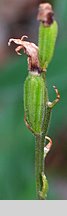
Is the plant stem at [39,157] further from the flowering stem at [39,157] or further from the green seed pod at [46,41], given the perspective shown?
the green seed pod at [46,41]

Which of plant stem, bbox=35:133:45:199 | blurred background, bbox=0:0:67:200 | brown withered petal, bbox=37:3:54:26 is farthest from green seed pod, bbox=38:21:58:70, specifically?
blurred background, bbox=0:0:67:200

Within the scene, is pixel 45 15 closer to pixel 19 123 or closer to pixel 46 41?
pixel 46 41

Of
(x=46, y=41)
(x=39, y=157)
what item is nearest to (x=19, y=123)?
(x=39, y=157)

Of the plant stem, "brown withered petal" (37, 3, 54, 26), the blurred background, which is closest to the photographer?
"brown withered petal" (37, 3, 54, 26)

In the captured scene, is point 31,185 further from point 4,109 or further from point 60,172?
point 60,172

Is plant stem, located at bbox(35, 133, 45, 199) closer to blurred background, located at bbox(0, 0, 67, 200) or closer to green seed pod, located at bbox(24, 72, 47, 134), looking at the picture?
green seed pod, located at bbox(24, 72, 47, 134)

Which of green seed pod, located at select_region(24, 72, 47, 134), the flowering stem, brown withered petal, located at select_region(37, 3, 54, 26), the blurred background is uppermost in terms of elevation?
brown withered petal, located at select_region(37, 3, 54, 26)

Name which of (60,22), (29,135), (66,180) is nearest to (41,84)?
(29,135)

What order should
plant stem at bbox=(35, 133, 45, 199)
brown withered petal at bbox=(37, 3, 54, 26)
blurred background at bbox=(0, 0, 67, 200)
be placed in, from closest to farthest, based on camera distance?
1. brown withered petal at bbox=(37, 3, 54, 26)
2. plant stem at bbox=(35, 133, 45, 199)
3. blurred background at bbox=(0, 0, 67, 200)

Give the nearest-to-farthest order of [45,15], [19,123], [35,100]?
[45,15]
[35,100]
[19,123]
